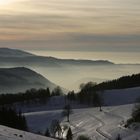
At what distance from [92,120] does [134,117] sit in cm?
1927

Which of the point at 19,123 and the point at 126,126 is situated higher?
the point at 19,123

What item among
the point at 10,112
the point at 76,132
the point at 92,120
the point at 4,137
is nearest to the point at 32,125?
the point at 92,120

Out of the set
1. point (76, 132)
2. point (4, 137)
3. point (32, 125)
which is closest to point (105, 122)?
point (76, 132)

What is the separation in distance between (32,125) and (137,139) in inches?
2554

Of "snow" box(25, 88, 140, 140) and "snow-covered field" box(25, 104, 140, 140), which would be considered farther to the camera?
"snow-covered field" box(25, 104, 140, 140)

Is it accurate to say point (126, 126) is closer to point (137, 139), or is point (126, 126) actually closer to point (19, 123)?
point (137, 139)

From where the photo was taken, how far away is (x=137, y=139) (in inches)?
5049

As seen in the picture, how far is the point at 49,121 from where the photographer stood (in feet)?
631

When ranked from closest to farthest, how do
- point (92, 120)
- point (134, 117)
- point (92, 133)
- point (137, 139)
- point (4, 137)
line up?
point (4, 137), point (137, 139), point (92, 133), point (134, 117), point (92, 120)

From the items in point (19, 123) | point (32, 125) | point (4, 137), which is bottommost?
point (32, 125)

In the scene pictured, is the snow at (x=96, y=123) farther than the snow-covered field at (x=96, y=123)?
No

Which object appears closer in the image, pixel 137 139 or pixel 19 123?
pixel 19 123

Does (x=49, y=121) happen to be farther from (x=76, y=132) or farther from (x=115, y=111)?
(x=76, y=132)

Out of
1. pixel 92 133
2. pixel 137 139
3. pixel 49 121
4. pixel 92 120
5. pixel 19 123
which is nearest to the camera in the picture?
pixel 19 123
